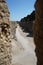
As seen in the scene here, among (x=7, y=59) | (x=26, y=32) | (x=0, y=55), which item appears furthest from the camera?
(x=26, y=32)

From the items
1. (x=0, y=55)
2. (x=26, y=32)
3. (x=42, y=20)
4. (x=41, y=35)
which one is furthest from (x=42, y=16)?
(x=26, y=32)

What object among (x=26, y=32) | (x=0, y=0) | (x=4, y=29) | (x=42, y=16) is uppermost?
(x=0, y=0)

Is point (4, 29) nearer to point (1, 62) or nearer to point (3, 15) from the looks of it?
point (3, 15)

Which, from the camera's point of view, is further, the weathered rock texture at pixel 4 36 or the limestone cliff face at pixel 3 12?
the limestone cliff face at pixel 3 12

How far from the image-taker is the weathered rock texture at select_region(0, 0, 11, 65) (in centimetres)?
734

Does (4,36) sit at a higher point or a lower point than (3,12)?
lower

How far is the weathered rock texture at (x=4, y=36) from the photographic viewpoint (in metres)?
7.34

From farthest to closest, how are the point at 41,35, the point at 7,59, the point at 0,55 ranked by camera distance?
the point at 7,59
the point at 0,55
the point at 41,35

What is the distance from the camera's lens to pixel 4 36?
765 cm

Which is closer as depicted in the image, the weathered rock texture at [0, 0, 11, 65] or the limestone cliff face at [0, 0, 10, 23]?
the weathered rock texture at [0, 0, 11, 65]

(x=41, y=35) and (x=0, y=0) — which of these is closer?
(x=41, y=35)

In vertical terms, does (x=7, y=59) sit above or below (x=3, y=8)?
below

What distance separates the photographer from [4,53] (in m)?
7.41

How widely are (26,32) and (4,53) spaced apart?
27272 millimetres
